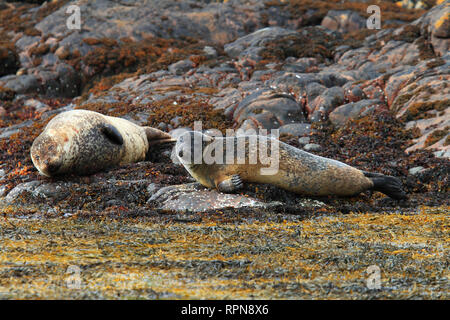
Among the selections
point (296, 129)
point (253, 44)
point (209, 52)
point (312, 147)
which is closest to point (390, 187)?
point (312, 147)

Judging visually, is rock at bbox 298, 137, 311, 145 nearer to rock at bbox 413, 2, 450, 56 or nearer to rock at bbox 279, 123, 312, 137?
rock at bbox 279, 123, 312, 137

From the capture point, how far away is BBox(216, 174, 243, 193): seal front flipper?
6746 millimetres

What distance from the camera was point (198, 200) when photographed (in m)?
6.71

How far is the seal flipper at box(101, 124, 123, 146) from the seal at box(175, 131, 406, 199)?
2.84 meters

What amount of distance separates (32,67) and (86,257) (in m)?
20.8

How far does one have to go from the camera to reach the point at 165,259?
3.83 metres

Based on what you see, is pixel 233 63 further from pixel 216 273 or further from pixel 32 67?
pixel 216 273

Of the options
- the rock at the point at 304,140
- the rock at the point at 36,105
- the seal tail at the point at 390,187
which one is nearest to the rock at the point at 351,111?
the rock at the point at 304,140

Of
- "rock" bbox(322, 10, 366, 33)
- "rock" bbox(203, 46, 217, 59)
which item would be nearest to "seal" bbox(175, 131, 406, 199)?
"rock" bbox(203, 46, 217, 59)

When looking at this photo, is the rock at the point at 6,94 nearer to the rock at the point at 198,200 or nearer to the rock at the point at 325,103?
the rock at the point at 325,103

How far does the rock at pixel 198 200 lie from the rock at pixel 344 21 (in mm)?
20853

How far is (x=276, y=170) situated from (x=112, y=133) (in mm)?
4045

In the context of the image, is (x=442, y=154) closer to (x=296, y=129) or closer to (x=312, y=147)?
(x=312, y=147)
